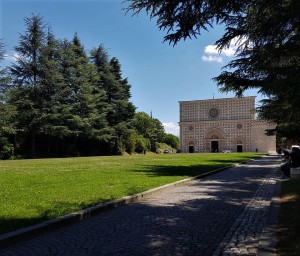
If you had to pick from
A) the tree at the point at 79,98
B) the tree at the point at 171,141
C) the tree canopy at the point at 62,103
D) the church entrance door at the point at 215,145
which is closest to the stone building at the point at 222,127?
the church entrance door at the point at 215,145

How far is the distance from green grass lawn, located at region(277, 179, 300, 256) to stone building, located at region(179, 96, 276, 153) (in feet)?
293

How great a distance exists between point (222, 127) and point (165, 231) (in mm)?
96437

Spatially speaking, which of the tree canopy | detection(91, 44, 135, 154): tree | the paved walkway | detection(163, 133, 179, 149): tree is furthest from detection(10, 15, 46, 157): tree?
detection(163, 133, 179, 149): tree

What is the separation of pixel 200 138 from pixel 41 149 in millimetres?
60297

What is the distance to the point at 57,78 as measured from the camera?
152ft

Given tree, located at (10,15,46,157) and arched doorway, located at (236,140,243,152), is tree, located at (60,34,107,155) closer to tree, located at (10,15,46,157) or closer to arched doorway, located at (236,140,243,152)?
tree, located at (10,15,46,157)

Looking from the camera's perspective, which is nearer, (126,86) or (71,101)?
(71,101)

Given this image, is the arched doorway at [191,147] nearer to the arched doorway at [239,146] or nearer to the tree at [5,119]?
the arched doorway at [239,146]

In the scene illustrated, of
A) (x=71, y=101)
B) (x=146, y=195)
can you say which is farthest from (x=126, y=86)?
(x=146, y=195)

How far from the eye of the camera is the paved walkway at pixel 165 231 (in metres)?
5.59

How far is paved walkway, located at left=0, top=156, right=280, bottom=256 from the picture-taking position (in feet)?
18.3

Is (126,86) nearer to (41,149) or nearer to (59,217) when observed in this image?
(41,149)

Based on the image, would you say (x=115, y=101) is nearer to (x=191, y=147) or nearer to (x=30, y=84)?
(x=30, y=84)

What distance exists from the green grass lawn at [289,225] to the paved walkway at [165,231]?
369 mm
